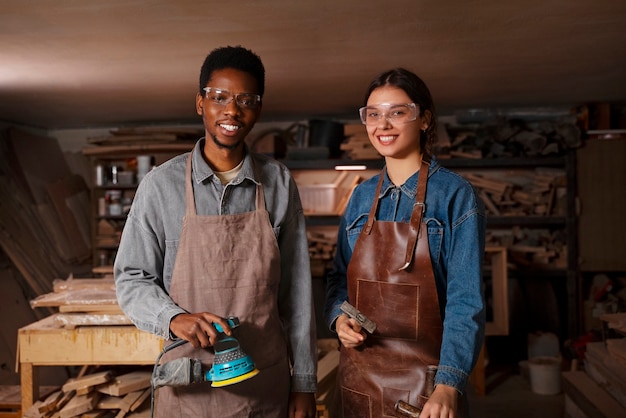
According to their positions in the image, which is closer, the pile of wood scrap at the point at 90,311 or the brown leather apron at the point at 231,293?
the brown leather apron at the point at 231,293

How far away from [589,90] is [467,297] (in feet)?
16.0

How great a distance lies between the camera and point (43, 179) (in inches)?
306

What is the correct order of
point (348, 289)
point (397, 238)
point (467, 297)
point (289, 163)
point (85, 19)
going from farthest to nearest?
point (289, 163), point (85, 19), point (348, 289), point (397, 238), point (467, 297)

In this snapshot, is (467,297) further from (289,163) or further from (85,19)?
(289,163)

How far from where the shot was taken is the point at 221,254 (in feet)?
6.39

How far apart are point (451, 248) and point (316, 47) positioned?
2463 mm

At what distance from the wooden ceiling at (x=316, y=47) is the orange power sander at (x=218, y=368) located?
6.20ft

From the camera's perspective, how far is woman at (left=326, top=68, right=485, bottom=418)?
1.84 m

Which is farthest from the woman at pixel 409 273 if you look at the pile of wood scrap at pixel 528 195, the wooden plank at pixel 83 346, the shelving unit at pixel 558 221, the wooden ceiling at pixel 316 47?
the pile of wood scrap at pixel 528 195

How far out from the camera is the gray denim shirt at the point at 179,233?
1907mm

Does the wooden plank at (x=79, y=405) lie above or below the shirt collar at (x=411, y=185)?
below

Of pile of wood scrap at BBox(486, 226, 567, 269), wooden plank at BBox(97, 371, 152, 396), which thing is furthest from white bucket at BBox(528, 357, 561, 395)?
wooden plank at BBox(97, 371, 152, 396)

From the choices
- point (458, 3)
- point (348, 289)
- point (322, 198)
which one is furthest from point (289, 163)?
point (348, 289)

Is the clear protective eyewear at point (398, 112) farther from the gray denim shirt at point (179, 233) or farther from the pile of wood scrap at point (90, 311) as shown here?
the pile of wood scrap at point (90, 311)
